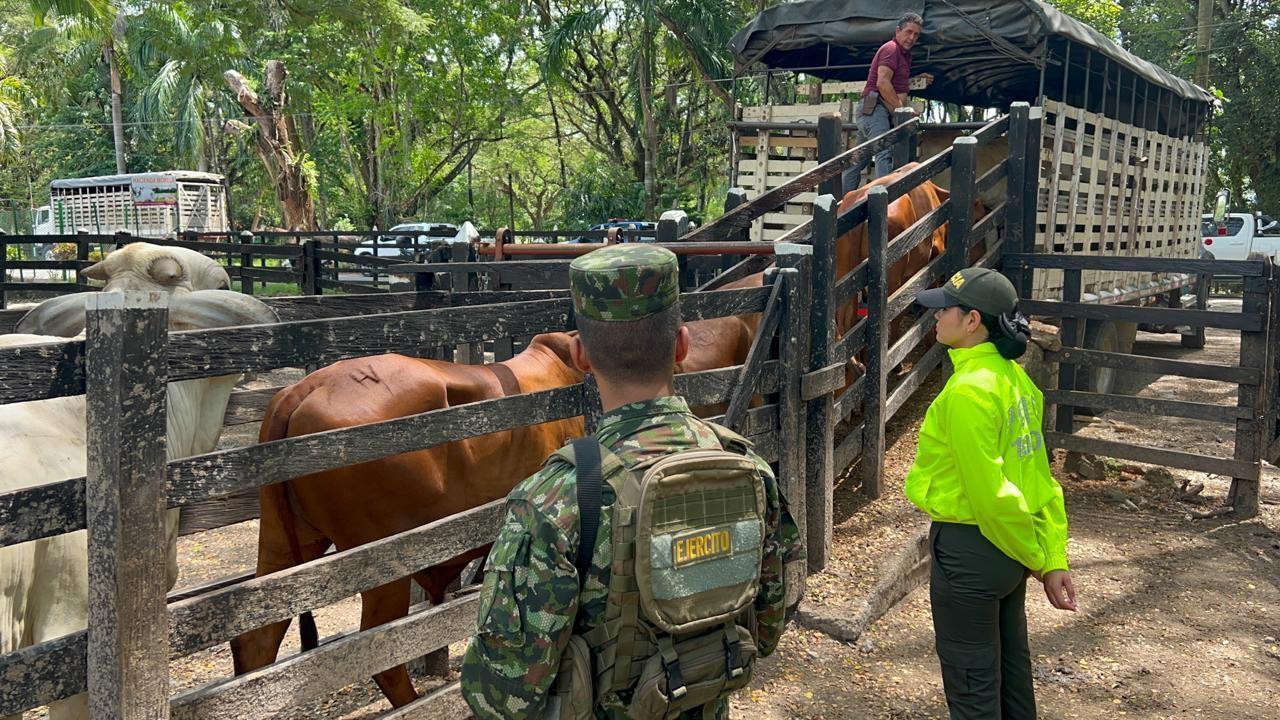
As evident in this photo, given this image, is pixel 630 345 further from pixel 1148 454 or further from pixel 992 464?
pixel 1148 454

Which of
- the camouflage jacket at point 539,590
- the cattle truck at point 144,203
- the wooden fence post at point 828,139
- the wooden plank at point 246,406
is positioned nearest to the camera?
the camouflage jacket at point 539,590

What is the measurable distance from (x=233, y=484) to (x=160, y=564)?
0.96 ft

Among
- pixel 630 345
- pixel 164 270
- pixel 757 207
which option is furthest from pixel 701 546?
pixel 757 207

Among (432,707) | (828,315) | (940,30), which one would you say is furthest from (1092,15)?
(432,707)

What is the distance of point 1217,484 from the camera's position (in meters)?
8.10

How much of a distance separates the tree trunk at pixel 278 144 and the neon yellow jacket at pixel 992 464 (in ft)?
70.5

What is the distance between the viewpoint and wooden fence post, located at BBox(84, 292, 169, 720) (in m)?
2.34

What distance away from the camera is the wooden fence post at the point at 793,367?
5.02 m

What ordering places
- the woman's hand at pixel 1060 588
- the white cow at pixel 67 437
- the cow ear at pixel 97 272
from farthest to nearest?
the cow ear at pixel 97 272, the woman's hand at pixel 1060 588, the white cow at pixel 67 437

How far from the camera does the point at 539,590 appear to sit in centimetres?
181

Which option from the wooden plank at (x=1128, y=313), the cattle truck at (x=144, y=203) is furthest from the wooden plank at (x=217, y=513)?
the cattle truck at (x=144, y=203)

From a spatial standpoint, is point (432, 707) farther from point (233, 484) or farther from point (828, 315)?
point (828, 315)

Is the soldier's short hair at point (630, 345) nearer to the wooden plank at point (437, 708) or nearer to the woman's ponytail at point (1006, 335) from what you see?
the wooden plank at point (437, 708)

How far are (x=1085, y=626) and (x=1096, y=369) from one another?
584cm
